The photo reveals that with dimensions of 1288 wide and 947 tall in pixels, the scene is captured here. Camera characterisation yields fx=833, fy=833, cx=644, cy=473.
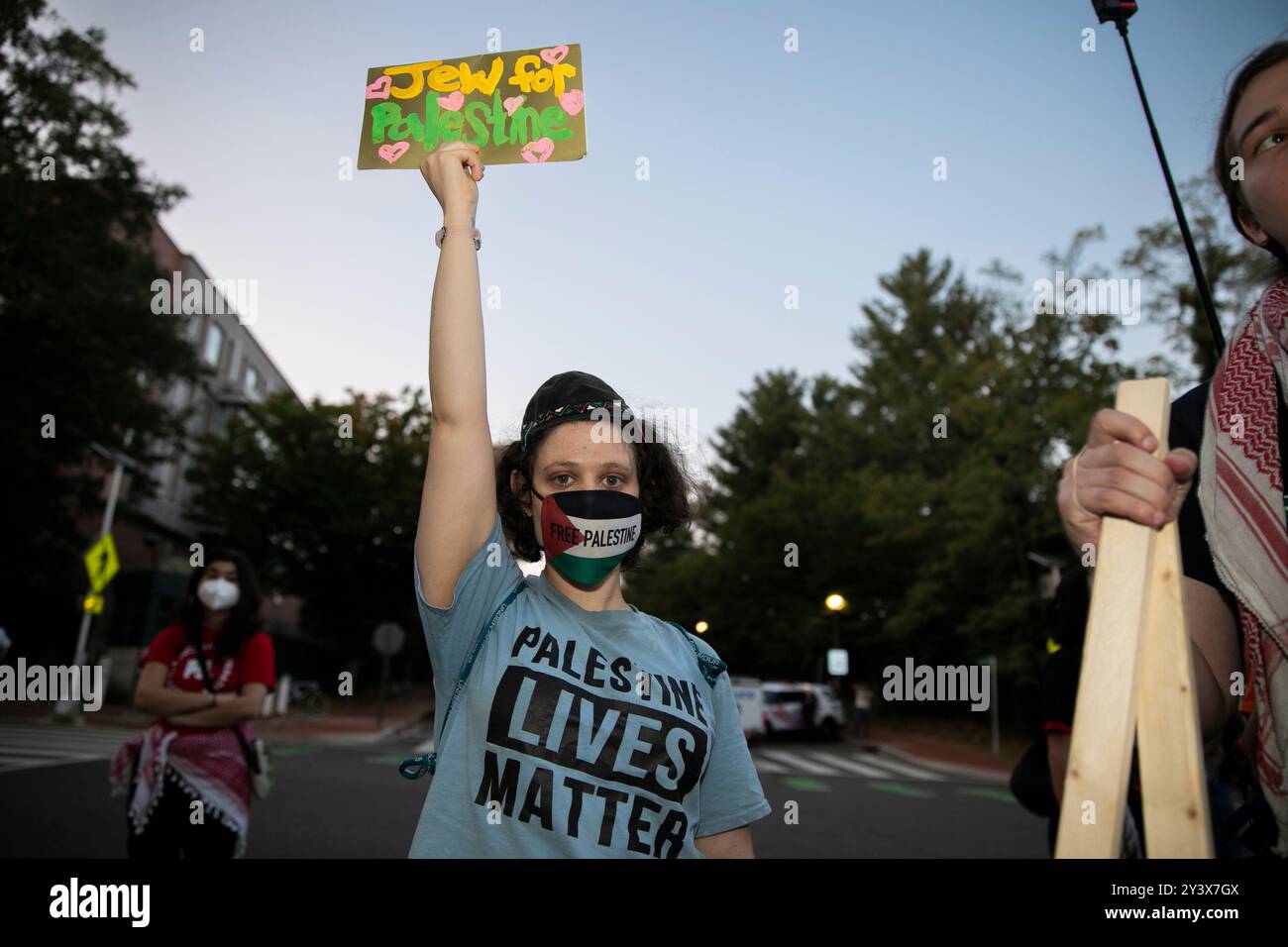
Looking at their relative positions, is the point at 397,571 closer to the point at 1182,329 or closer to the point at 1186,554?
the point at 1182,329

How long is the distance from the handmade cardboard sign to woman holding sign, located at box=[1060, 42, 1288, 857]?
1.20 m

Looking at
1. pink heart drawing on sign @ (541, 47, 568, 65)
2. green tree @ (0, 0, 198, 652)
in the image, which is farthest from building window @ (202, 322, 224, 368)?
pink heart drawing on sign @ (541, 47, 568, 65)

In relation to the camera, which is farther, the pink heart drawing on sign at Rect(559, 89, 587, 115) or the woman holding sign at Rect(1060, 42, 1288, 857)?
the pink heart drawing on sign at Rect(559, 89, 587, 115)

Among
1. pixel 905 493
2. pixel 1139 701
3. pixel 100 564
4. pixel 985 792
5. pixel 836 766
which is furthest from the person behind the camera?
pixel 905 493

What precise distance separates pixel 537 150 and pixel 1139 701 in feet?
4.69

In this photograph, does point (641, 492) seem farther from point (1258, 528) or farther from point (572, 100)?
point (1258, 528)

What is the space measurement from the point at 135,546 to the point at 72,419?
46.3 ft

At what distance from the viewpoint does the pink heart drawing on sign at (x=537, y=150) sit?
170 centimetres

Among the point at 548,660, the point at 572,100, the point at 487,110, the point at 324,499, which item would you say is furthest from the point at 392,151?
the point at 324,499

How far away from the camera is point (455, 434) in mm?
1456

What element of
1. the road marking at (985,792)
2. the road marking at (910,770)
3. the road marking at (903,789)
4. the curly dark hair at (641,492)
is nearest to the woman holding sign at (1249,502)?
the curly dark hair at (641,492)

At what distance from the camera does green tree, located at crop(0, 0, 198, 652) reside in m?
17.7

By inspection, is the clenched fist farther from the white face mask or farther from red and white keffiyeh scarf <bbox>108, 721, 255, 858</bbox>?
red and white keffiyeh scarf <bbox>108, 721, 255, 858</bbox>

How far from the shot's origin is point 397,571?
3030 centimetres
